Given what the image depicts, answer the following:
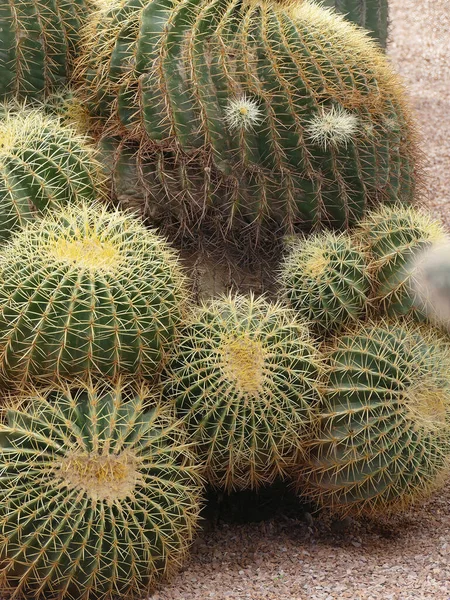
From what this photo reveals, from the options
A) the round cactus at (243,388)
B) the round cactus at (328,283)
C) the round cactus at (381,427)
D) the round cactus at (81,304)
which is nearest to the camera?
the round cactus at (81,304)

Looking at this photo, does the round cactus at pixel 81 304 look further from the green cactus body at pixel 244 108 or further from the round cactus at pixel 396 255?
the round cactus at pixel 396 255

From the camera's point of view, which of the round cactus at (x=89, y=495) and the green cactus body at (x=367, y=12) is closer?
the round cactus at (x=89, y=495)

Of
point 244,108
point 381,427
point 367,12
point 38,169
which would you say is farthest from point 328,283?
point 367,12

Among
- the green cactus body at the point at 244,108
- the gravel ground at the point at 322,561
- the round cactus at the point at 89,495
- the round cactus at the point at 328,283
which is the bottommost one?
the gravel ground at the point at 322,561

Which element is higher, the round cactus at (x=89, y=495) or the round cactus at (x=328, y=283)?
the round cactus at (x=328, y=283)

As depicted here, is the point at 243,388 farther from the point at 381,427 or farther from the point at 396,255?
the point at 396,255

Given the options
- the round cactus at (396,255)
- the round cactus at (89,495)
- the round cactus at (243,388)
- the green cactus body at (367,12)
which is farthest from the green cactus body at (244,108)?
the green cactus body at (367,12)

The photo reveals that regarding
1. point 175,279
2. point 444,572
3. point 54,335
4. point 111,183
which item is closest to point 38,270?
point 54,335
